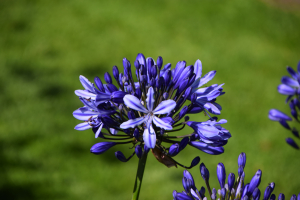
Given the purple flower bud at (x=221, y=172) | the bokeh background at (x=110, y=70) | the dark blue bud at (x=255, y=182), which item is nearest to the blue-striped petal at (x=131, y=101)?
the purple flower bud at (x=221, y=172)

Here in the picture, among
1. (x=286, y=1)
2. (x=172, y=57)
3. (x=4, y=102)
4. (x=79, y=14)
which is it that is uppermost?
(x=286, y=1)

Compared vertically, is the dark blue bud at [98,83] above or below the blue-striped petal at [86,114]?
above

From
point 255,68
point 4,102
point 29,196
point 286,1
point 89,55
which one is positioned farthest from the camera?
point 286,1

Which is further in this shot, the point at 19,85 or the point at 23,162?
the point at 19,85

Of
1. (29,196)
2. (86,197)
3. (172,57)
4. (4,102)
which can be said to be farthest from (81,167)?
(172,57)

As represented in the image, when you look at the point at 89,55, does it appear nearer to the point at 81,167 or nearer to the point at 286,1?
the point at 81,167

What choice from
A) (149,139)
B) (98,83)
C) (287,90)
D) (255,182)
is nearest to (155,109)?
(149,139)

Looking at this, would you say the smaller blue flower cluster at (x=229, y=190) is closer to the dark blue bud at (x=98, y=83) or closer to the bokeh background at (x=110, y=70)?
the dark blue bud at (x=98, y=83)

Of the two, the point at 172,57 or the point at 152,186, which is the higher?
the point at 172,57

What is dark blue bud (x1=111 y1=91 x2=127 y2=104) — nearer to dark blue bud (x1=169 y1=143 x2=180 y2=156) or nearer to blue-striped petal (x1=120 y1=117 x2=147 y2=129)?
blue-striped petal (x1=120 y1=117 x2=147 y2=129)
